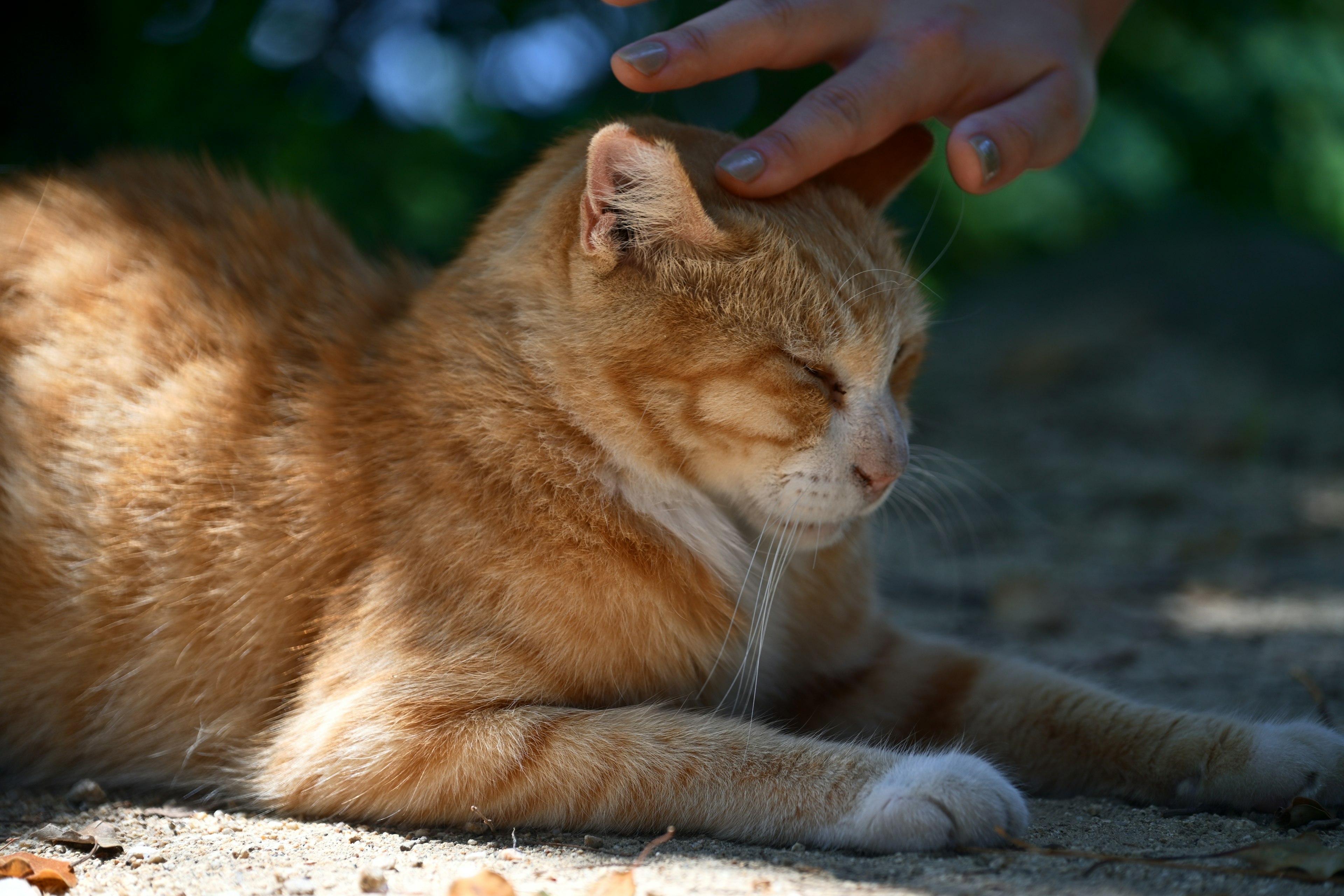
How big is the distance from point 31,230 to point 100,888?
54.3 inches

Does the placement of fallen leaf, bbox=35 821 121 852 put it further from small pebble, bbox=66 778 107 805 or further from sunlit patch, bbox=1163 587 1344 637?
sunlit patch, bbox=1163 587 1344 637

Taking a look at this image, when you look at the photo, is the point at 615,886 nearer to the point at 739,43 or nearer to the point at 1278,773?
the point at 1278,773

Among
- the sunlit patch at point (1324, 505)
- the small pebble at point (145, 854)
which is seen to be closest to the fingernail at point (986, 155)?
the small pebble at point (145, 854)

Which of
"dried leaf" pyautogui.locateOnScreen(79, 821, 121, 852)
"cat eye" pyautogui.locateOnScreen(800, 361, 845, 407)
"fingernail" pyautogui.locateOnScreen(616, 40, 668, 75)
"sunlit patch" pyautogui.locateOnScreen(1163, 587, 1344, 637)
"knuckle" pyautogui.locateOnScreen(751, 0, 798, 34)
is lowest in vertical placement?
"sunlit patch" pyautogui.locateOnScreen(1163, 587, 1344, 637)

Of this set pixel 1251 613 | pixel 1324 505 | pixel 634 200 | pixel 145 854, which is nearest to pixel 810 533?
pixel 634 200

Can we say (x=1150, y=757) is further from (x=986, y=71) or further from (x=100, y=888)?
(x=100, y=888)

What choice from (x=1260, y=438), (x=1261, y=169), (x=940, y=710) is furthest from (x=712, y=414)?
(x=1261, y=169)

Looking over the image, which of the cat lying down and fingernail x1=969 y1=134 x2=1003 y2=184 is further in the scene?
fingernail x1=969 y1=134 x2=1003 y2=184

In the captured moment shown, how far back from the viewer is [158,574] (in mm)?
2100

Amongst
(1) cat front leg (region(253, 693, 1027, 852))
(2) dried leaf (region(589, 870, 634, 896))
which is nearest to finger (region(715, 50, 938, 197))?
(1) cat front leg (region(253, 693, 1027, 852))

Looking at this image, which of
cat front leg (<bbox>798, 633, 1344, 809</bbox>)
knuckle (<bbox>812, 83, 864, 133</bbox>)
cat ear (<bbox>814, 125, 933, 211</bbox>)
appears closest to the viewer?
cat front leg (<bbox>798, 633, 1344, 809</bbox>)

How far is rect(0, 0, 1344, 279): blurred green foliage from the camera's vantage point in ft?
12.6

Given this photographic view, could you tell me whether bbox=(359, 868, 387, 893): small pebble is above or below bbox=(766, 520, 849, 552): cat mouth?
below

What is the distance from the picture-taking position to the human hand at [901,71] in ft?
6.96
